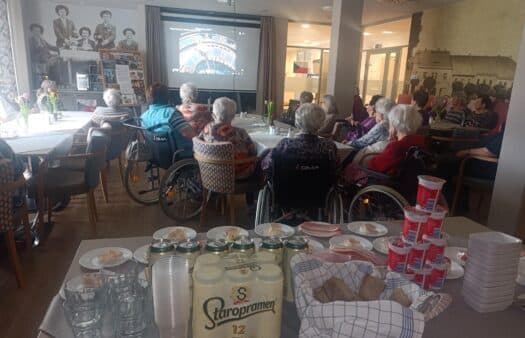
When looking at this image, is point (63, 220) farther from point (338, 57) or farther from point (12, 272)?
point (338, 57)

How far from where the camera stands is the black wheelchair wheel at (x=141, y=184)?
379 cm

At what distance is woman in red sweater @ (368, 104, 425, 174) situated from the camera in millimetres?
2545

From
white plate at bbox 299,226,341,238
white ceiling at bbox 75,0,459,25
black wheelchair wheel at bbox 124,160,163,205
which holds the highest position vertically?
white ceiling at bbox 75,0,459,25

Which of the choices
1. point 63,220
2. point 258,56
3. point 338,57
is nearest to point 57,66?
point 258,56

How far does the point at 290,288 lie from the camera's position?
0.97m

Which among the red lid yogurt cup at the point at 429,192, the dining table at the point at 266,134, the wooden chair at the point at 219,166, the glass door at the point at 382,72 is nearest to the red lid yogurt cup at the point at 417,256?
the red lid yogurt cup at the point at 429,192

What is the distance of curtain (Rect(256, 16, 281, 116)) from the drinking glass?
746cm

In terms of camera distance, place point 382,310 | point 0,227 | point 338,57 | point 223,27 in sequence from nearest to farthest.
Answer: point 382,310 < point 0,227 < point 338,57 < point 223,27

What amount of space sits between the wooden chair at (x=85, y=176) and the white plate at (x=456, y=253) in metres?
2.58

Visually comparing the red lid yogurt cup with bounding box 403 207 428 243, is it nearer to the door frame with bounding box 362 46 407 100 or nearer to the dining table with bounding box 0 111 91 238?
the dining table with bounding box 0 111 91 238

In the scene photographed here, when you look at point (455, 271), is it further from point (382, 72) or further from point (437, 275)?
point (382, 72)

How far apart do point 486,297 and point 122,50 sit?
24.3 ft

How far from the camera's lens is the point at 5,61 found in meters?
6.37

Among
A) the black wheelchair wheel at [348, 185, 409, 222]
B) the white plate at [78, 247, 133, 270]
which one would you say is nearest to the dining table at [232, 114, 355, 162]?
the black wheelchair wheel at [348, 185, 409, 222]
